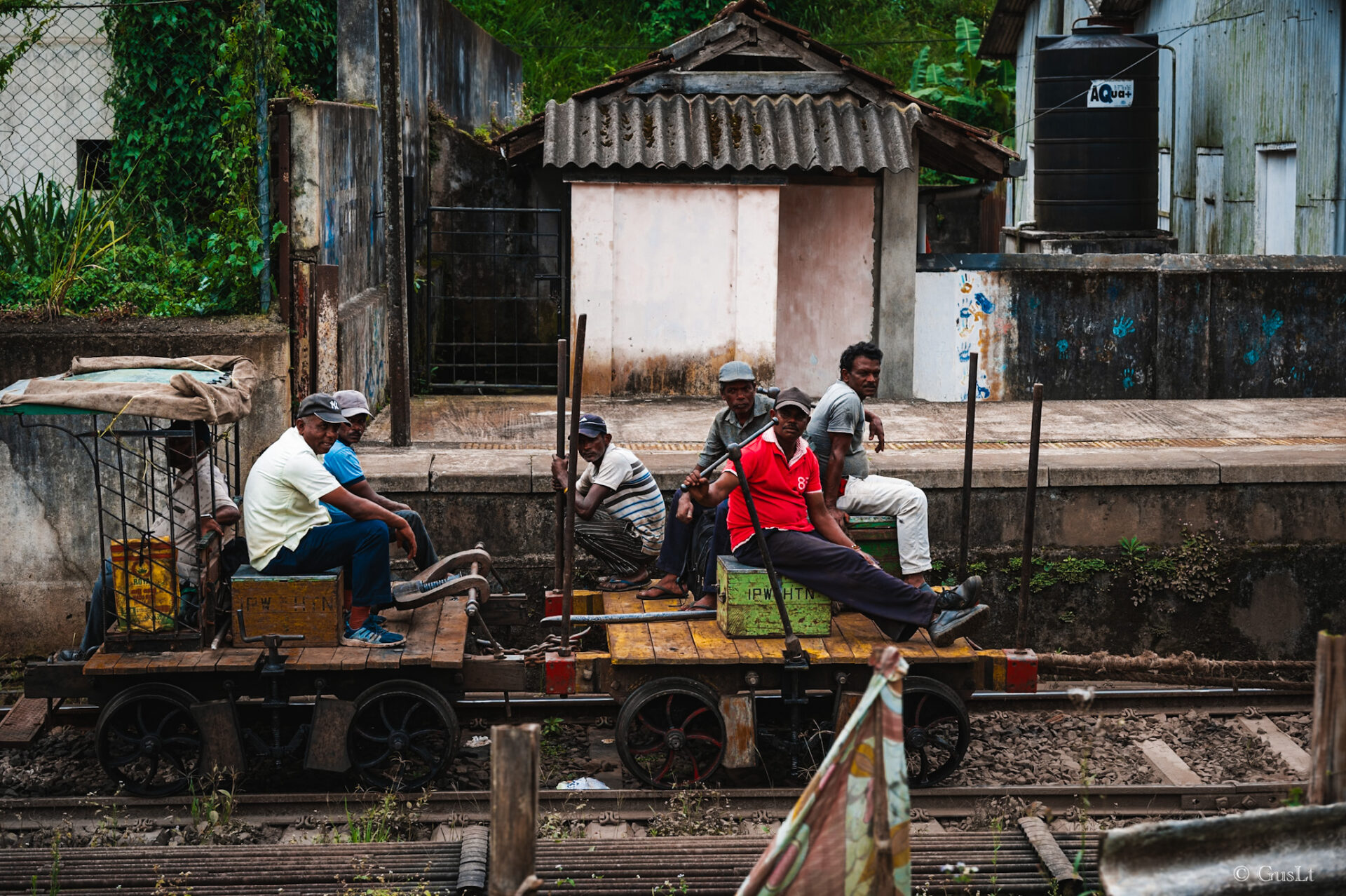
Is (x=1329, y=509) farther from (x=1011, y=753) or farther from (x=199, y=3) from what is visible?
(x=199, y=3)

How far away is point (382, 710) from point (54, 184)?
6.63 metres

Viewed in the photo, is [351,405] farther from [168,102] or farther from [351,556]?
[168,102]

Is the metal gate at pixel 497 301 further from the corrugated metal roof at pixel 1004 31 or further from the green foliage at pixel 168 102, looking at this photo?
the corrugated metal roof at pixel 1004 31

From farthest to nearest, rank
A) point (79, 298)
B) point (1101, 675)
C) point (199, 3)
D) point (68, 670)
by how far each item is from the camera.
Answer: point (199, 3)
point (79, 298)
point (1101, 675)
point (68, 670)

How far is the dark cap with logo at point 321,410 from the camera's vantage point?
7531mm

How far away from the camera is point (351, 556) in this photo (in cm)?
770

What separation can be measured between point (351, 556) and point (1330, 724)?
16.6ft

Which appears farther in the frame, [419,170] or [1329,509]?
[419,170]

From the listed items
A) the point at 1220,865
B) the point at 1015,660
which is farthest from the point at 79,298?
the point at 1220,865

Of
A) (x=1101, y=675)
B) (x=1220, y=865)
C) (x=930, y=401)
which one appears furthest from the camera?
(x=930, y=401)

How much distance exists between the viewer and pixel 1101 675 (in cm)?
986

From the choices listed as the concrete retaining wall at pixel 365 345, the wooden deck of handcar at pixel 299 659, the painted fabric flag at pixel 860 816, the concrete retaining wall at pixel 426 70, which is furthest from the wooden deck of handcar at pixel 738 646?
the concrete retaining wall at pixel 426 70

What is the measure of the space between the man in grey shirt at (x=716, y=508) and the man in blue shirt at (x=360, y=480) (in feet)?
3.78

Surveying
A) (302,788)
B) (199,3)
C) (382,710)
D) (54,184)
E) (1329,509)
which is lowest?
(302,788)
